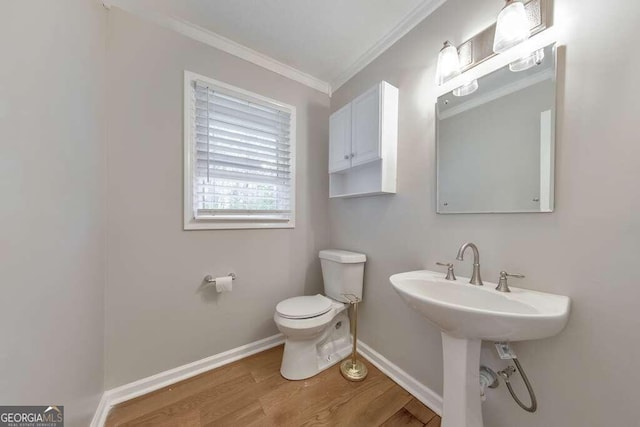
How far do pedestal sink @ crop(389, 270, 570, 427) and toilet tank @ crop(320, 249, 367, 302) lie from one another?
0.55 meters

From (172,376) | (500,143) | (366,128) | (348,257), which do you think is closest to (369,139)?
(366,128)

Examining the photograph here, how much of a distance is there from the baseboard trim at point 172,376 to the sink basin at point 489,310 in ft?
4.16

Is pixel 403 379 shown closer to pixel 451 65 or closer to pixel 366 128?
pixel 366 128

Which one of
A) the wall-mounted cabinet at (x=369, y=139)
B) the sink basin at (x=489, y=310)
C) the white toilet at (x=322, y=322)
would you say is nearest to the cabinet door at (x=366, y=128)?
the wall-mounted cabinet at (x=369, y=139)

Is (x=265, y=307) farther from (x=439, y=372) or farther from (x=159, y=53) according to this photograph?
(x=159, y=53)

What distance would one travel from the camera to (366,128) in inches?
57.7

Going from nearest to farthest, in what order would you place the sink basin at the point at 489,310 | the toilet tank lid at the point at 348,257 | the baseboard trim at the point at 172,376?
the sink basin at the point at 489,310
the baseboard trim at the point at 172,376
the toilet tank lid at the point at 348,257

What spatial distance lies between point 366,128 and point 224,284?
1428 millimetres

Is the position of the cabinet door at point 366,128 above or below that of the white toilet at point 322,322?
above

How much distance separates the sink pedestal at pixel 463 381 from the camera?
0.89m

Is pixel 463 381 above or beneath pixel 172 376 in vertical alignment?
above

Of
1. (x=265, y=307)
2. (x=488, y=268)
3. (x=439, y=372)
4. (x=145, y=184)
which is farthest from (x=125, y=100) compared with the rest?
(x=439, y=372)

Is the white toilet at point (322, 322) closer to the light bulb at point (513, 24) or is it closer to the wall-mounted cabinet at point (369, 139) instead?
the wall-mounted cabinet at point (369, 139)

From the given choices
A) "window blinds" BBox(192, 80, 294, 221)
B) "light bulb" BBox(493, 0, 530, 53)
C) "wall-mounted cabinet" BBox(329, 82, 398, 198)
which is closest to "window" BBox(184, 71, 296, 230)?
"window blinds" BBox(192, 80, 294, 221)
